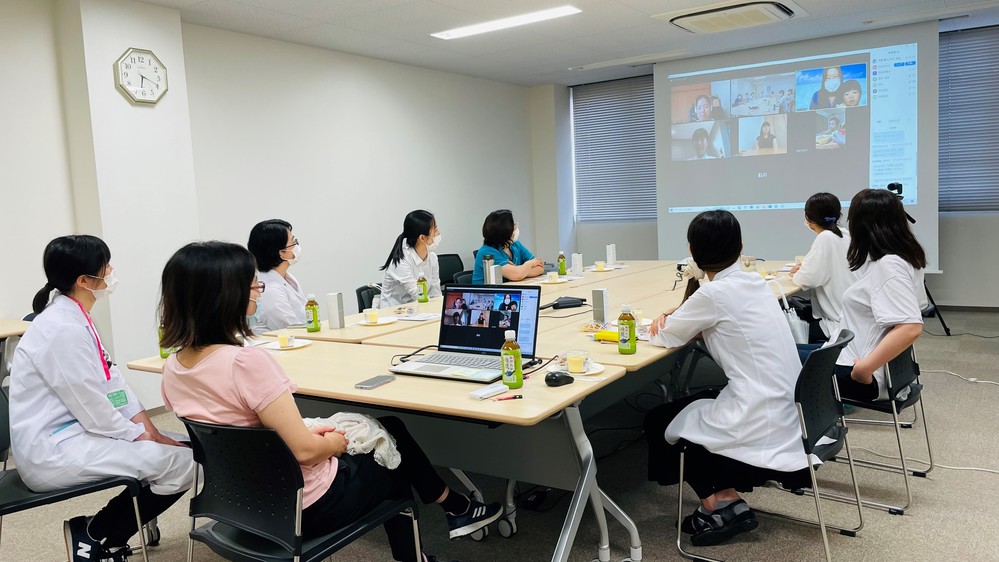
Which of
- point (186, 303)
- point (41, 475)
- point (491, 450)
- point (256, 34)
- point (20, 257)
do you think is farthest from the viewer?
point (256, 34)

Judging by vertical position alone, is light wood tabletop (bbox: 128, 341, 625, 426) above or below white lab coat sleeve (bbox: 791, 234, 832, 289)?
below

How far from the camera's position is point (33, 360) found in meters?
2.19

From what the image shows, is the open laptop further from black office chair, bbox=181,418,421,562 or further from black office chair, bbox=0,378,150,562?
black office chair, bbox=0,378,150,562

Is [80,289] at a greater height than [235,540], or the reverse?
[80,289]

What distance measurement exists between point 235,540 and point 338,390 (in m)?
0.56

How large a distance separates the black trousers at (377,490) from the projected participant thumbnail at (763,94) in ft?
19.6

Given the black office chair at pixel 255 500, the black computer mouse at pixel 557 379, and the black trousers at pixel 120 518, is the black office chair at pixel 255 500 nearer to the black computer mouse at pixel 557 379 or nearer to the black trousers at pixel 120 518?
the black trousers at pixel 120 518

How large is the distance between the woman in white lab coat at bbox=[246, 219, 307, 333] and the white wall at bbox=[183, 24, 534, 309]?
5.31 ft

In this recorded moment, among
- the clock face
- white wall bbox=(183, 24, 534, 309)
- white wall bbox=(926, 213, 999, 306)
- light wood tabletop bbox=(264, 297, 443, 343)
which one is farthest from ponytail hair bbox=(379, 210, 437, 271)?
white wall bbox=(926, 213, 999, 306)

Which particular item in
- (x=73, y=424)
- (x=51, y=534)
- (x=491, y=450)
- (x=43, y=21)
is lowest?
(x=51, y=534)

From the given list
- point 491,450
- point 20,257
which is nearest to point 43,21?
point 20,257

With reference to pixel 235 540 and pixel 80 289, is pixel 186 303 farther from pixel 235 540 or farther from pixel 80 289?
pixel 80 289

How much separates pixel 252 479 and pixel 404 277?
295 cm

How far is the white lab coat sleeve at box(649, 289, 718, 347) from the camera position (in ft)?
8.02
